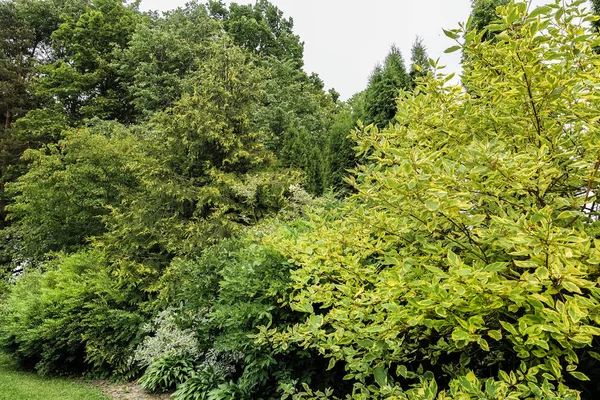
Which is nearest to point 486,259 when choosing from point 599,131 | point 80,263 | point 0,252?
point 599,131

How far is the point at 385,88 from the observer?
668cm

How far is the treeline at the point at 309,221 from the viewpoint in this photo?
4.64 feet

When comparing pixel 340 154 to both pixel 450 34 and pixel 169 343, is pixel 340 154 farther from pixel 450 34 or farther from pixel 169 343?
pixel 450 34

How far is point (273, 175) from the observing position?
7059mm

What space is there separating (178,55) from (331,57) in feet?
39.9

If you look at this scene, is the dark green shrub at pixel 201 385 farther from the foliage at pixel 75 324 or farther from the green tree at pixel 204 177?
the green tree at pixel 204 177

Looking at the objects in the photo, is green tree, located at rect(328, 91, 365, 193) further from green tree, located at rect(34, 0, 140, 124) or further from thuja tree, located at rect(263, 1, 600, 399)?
green tree, located at rect(34, 0, 140, 124)

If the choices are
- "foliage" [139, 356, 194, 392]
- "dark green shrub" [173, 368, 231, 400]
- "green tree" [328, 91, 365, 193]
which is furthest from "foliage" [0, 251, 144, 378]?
"green tree" [328, 91, 365, 193]

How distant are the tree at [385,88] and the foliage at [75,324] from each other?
17.9ft

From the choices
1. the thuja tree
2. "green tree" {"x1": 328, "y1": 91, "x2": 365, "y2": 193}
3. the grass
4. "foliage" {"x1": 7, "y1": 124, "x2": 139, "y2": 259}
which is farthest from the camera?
"foliage" {"x1": 7, "y1": 124, "x2": 139, "y2": 259}

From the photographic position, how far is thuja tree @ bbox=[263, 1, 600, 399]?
4.18ft

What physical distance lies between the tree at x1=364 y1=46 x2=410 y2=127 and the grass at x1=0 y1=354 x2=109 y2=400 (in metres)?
6.35

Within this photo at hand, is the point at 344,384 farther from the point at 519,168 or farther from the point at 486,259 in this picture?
the point at 519,168

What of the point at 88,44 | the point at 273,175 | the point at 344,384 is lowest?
the point at 344,384
